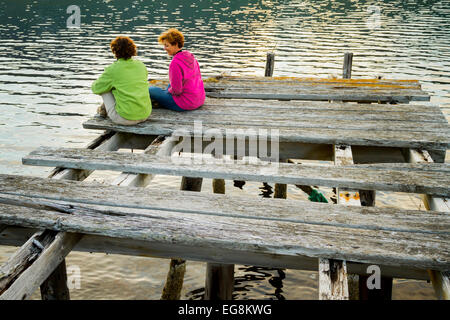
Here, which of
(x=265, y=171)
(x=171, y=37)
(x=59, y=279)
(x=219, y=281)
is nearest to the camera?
(x=265, y=171)

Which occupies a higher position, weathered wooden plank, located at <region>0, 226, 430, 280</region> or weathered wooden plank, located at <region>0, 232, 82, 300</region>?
weathered wooden plank, located at <region>0, 232, 82, 300</region>

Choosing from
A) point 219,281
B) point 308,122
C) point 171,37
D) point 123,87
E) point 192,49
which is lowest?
point 219,281

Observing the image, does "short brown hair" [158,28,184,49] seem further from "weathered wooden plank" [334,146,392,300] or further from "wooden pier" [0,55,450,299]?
"weathered wooden plank" [334,146,392,300]

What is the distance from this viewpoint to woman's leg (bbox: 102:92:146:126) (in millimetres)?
6152

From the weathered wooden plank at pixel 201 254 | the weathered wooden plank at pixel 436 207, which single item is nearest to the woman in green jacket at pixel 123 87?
the weathered wooden plank at pixel 201 254

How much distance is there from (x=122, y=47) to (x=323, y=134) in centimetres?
315

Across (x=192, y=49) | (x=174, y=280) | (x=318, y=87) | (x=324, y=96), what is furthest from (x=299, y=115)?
(x=192, y=49)

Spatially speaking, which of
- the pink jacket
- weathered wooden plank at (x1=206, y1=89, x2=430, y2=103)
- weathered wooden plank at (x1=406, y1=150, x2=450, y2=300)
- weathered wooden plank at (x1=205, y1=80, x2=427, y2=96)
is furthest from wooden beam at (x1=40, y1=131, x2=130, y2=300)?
weathered wooden plank at (x1=205, y1=80, x2=427, y2=96)

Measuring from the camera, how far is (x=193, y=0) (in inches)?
2068

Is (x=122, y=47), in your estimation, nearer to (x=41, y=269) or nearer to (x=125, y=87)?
(x=125, y=87)

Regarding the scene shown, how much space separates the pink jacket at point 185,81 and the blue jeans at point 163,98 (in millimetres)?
82

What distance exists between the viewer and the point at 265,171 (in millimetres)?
4562

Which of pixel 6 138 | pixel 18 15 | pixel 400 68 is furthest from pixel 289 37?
pixel 18 15
